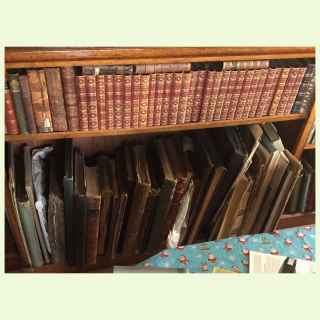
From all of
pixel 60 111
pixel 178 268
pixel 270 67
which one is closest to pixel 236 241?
pixel 178 268

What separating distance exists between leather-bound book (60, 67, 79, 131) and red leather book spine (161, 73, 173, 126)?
0.26 metres

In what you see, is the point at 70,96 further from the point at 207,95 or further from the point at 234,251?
the point at 234,251

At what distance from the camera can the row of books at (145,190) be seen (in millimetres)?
1319

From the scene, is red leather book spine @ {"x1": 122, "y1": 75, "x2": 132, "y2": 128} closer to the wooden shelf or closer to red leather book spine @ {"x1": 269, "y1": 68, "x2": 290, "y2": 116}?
the wooden shelf

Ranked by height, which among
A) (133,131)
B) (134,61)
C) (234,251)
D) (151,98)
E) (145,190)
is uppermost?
(134,61)

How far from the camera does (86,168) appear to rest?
144 centimetres

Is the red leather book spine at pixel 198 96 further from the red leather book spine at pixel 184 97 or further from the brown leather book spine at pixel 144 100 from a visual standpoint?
the brown leather book spine at pixel 144 100

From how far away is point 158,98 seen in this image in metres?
1.18

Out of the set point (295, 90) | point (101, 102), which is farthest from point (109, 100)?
point (295, 90)

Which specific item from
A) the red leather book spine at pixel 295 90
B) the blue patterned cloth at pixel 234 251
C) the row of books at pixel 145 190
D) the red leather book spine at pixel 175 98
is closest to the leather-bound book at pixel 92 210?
the row of books at pixel 145 190

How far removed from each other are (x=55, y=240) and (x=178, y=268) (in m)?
0.48

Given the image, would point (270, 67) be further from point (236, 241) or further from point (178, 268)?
point (178, 268)

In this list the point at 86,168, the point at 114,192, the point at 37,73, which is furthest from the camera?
the point at 86,168

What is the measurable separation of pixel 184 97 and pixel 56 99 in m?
0.37
